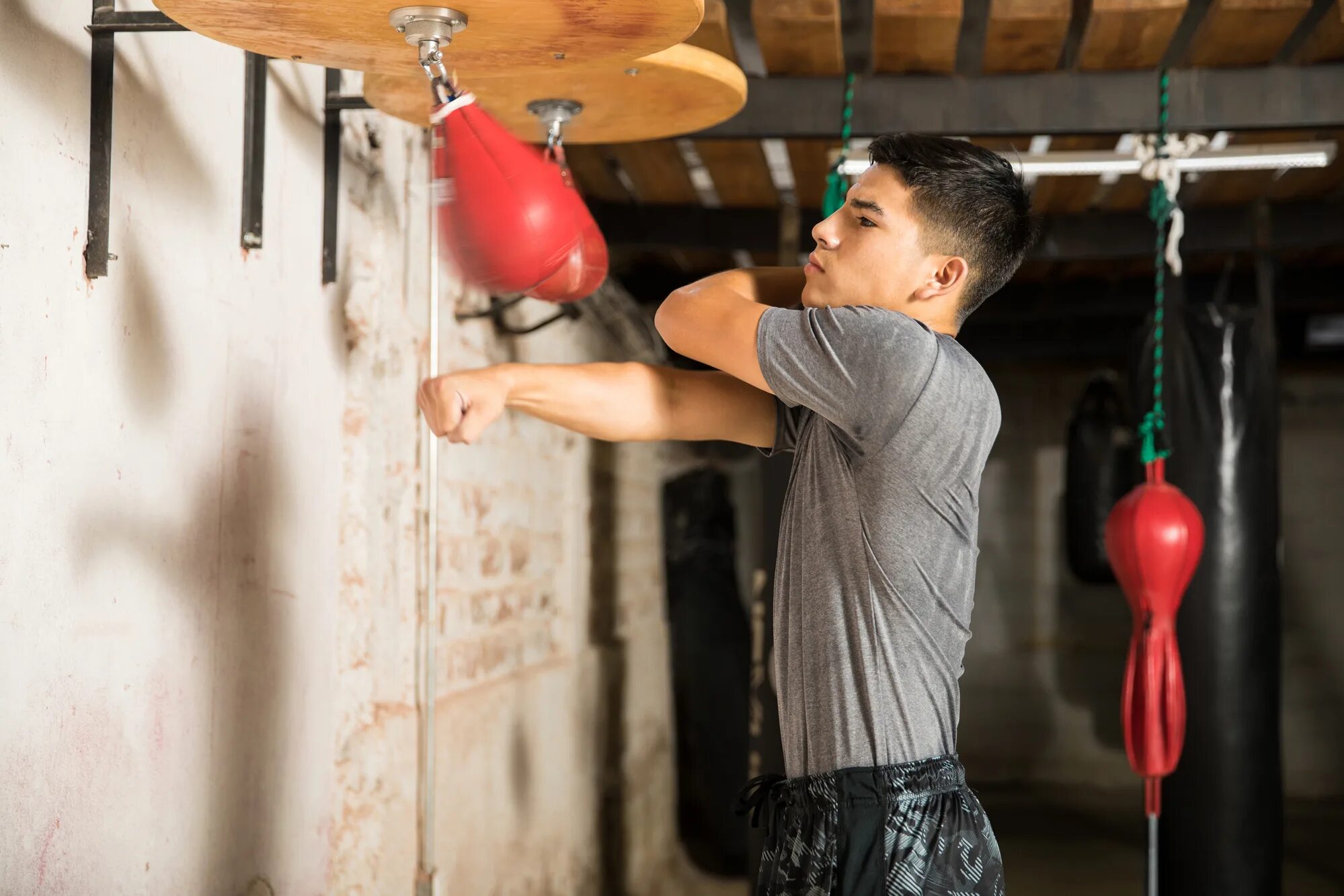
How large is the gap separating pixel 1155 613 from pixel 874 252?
203 cm

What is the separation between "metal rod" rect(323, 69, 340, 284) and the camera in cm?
207

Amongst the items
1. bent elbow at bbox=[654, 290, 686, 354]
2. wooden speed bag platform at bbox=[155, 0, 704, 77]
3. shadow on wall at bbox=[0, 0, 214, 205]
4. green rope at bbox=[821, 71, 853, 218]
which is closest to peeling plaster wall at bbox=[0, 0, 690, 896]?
shadow on wall at bbox=[0, 0, 214, 205]

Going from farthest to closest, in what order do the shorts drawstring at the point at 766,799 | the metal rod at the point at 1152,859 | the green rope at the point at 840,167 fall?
the metal rod at the point at 1152,859
the green rope at the point at 840,167
the shorts drawstring at the point at 766,799

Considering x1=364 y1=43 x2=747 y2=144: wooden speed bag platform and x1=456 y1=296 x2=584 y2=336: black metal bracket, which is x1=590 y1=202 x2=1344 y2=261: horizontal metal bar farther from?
x1=364 y1=43 x2=747 y2=144: wooden speed bag platform

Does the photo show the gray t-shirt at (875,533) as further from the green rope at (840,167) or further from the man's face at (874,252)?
the green rope at (840,167)

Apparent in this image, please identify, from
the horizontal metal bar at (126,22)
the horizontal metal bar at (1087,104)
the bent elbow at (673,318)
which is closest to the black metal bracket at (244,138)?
the horizontal metal bar at (126,22)

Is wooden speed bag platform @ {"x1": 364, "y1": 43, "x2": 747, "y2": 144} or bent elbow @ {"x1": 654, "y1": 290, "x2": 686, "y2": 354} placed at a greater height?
wooden speed bag platform @ {"x1": 364, "y1": 43, "x2": 747, "y2": 144}

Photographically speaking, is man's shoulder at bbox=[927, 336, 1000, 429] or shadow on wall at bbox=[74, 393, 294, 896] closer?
man's shoulder at bbox=[927, 336, 1000, 429]

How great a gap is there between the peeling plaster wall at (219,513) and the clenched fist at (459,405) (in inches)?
17.7

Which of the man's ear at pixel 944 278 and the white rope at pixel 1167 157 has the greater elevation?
the white rope at pixel 1167 157

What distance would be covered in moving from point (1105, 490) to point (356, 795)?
14.4 feet

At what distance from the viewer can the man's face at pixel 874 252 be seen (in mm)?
1412

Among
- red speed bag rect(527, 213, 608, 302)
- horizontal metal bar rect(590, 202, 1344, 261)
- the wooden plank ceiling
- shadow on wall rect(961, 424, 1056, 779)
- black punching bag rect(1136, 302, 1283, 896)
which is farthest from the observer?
shadow on wall rect(961, 424, 1056, 779)

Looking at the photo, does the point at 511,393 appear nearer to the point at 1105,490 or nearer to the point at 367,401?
the point at 367,401
